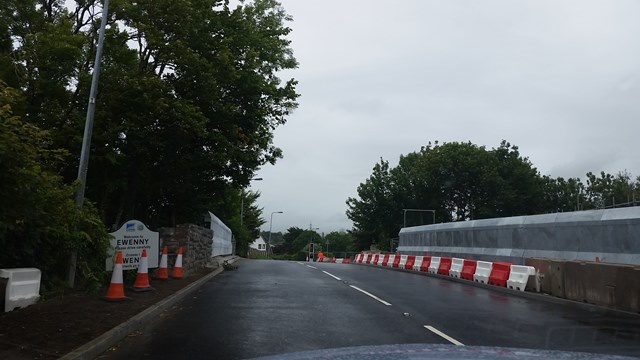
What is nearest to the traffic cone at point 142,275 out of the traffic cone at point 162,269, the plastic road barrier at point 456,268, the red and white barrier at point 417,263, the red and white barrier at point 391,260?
the traffic cone at point 162,269

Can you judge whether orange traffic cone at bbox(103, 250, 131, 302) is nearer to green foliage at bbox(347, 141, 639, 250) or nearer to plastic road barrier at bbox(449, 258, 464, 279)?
plastic road barrier at bbox(449, 258, 464, 279)

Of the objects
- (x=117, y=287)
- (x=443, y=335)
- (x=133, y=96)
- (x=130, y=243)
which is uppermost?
(x=133, y=96)

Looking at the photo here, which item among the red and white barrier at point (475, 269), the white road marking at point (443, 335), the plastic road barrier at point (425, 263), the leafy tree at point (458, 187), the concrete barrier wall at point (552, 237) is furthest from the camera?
the leafy tree at point (458, 187)

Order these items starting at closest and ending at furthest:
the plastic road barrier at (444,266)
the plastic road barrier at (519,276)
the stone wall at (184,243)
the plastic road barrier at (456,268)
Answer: the plastic road barrier at (519,276) → the stone wall at (184,243) → the plastic road barrier at (456,268) → the plastic road barrier at (444,266)

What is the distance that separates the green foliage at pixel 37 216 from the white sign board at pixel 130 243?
44 cm

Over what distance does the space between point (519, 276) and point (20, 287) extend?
1325cm

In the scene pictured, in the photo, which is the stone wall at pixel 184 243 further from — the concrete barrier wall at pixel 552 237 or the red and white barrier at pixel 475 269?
the concrete barrier wall at pixel 552 237

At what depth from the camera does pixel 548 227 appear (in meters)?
21.0

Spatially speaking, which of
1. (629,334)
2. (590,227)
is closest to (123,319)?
(629,334)

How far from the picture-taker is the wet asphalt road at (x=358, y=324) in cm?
763

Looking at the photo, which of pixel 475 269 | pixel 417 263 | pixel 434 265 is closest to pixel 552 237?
pixel 475 269

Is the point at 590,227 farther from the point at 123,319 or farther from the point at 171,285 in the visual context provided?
the point at 123,319

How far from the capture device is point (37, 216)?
9469mm

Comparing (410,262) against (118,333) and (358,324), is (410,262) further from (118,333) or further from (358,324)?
(118,333)
